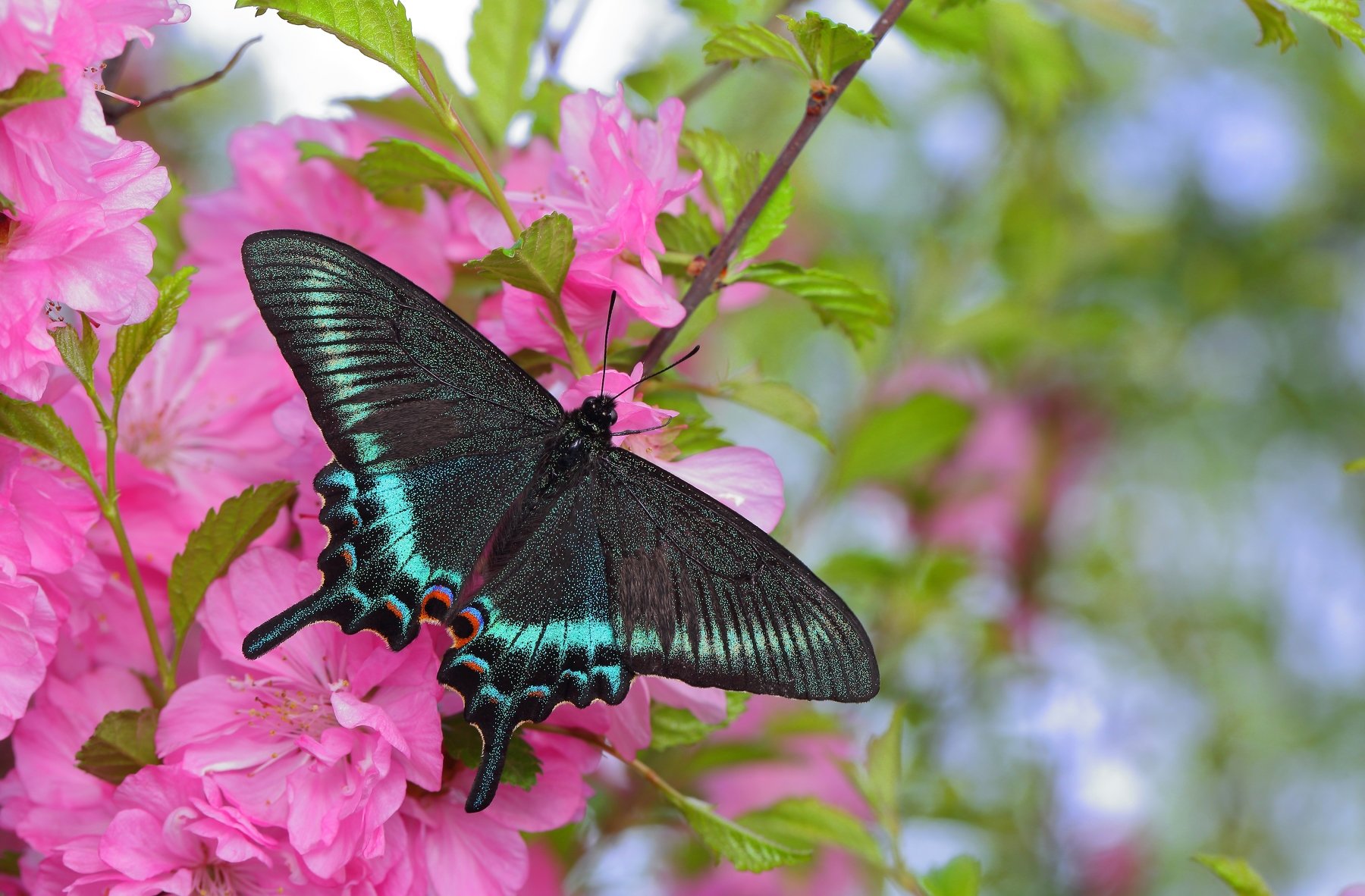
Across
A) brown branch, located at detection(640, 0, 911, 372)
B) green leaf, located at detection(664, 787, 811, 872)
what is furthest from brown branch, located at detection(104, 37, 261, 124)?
green leaf, located at detection(664, 787, 811, 872)

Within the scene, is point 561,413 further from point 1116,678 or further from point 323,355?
point 1116,678

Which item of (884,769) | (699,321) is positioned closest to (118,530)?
(699,321)

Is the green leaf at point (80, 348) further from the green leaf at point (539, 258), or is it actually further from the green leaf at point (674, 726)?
the green leaf at point (674, 726)

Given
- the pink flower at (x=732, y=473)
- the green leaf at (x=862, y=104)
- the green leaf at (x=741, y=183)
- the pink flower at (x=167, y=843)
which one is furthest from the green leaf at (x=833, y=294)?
the pink flower at (x=167, y=843)

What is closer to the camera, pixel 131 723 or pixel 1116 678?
pixel 131 723

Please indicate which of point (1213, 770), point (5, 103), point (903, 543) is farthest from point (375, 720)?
point (1213, 770)

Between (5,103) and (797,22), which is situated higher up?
(797,22)

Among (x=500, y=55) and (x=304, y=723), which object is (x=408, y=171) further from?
(x=304, y=723)
